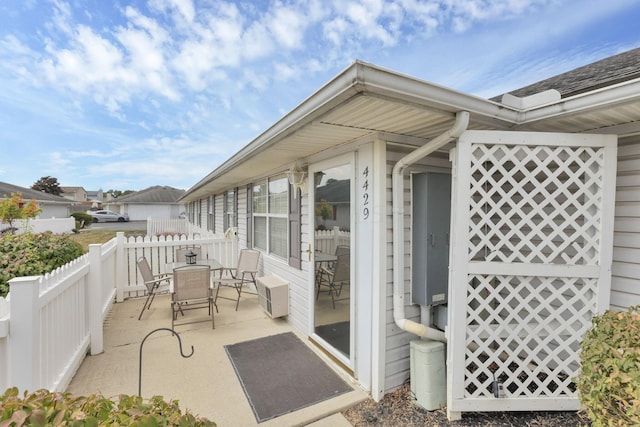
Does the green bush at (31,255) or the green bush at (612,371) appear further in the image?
the green bush at (31,255)

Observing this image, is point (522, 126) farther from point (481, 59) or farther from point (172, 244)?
point (172, 244)

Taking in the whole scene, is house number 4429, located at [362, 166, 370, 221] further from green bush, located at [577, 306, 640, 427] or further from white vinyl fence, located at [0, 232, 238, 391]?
white vinyl fence, located at [0, 232, 238, 391]

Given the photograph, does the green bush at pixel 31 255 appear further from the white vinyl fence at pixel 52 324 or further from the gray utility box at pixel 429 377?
the gray utility box at pixel 429 377

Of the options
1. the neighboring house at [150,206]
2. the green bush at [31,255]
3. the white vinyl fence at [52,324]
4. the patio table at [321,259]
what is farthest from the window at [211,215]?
the neighboring house at [150,206]

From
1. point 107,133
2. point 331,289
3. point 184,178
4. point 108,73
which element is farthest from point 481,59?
point 184,178

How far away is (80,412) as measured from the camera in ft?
2.74

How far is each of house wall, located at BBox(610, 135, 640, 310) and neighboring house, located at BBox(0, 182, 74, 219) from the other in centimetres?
2919

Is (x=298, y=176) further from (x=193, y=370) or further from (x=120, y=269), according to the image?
(x=120, y=269)

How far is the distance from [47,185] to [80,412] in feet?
176

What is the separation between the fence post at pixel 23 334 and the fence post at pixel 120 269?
3912 millimetres

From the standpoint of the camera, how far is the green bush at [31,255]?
2635 millimetres

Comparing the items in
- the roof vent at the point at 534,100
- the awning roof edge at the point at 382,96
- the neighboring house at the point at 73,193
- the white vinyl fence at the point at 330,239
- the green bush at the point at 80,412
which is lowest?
the green bush at the point at 80,412

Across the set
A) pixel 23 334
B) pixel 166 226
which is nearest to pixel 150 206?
pixel 166 226

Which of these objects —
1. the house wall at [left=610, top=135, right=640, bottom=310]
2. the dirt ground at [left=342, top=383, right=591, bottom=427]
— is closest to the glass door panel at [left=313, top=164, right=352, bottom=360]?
the dirt ground at [left=342, top=383, right=591, bottom=427]
